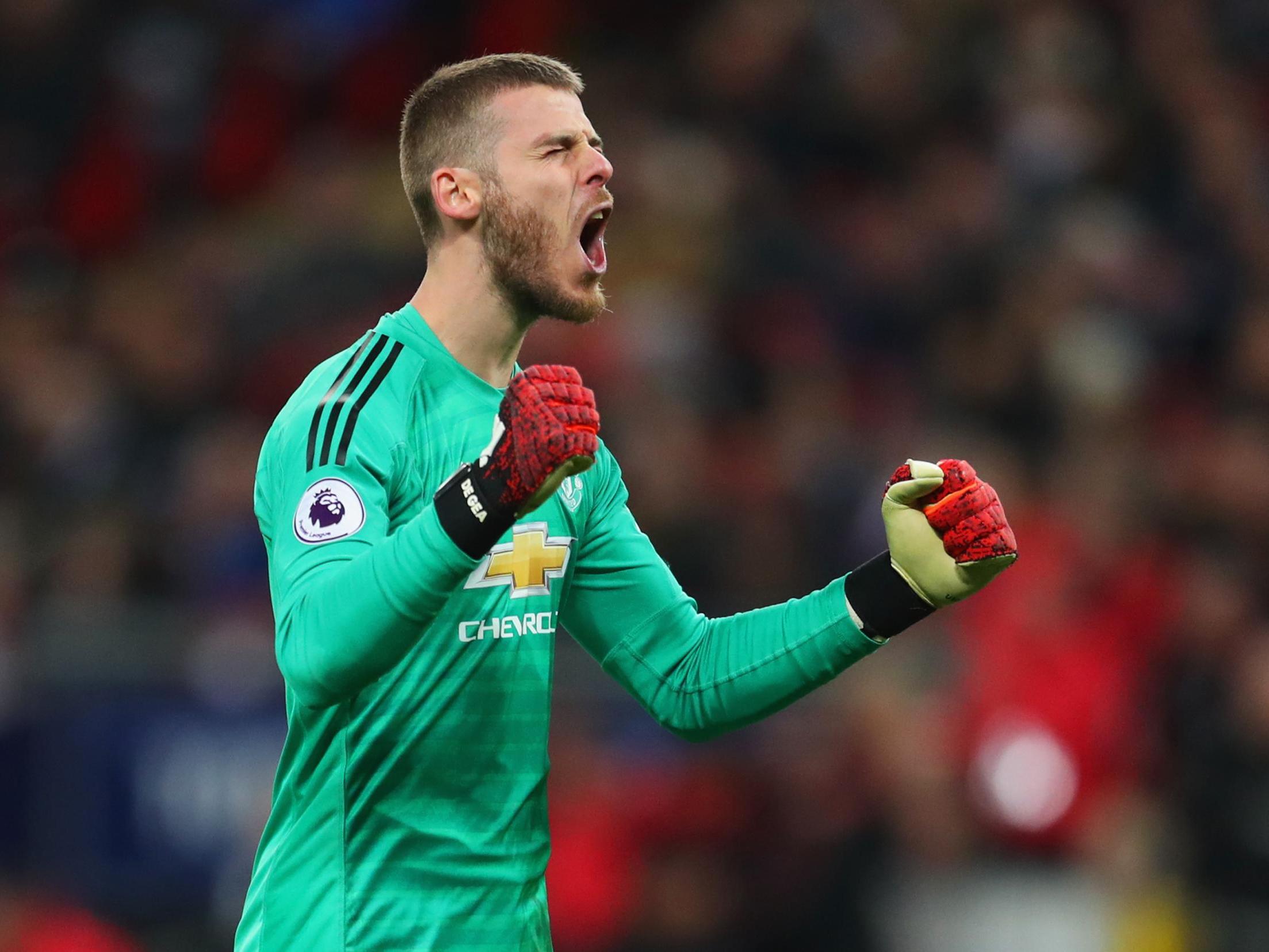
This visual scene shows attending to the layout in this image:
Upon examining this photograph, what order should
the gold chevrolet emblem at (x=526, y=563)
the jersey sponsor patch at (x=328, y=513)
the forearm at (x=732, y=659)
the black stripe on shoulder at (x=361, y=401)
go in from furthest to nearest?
1. the forearm at (x=732, y=659)
2. the gold chevrolet emblem at (x=526, y=563)
3. the black stripe on shoulder at (x=361, y=401)
4. the jersey sponsor patch at (x=328, y=513)

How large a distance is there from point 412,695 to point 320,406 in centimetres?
55

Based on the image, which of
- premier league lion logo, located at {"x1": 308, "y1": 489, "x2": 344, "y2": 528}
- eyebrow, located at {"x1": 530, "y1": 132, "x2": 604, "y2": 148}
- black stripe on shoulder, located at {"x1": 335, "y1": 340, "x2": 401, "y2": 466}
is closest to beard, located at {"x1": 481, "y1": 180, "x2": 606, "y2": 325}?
eyebrow, located at {"x1": 530, "y1": 132, "x2": 604, "y2": 148}

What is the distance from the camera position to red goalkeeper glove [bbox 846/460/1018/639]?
3.59m

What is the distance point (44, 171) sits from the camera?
418 inches

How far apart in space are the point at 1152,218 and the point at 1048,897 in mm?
4077

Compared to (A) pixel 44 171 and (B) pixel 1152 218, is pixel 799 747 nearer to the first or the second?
(B) pixel 1152 218

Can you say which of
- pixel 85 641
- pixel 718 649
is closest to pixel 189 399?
pixel 85 641

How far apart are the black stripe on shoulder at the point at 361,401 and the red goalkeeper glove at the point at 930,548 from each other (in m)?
0.97

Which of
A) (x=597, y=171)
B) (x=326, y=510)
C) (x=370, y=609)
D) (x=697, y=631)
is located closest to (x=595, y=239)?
(x=597, y=171)

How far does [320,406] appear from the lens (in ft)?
10.9

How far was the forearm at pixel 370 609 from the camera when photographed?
2961 mm

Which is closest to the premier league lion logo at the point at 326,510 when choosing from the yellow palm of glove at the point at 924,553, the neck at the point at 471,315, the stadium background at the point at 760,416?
the neck at the point at 471,315

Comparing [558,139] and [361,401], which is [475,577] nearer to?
[361,401]

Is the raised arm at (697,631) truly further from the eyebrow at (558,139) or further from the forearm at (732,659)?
the eyebrow at (558,139)
